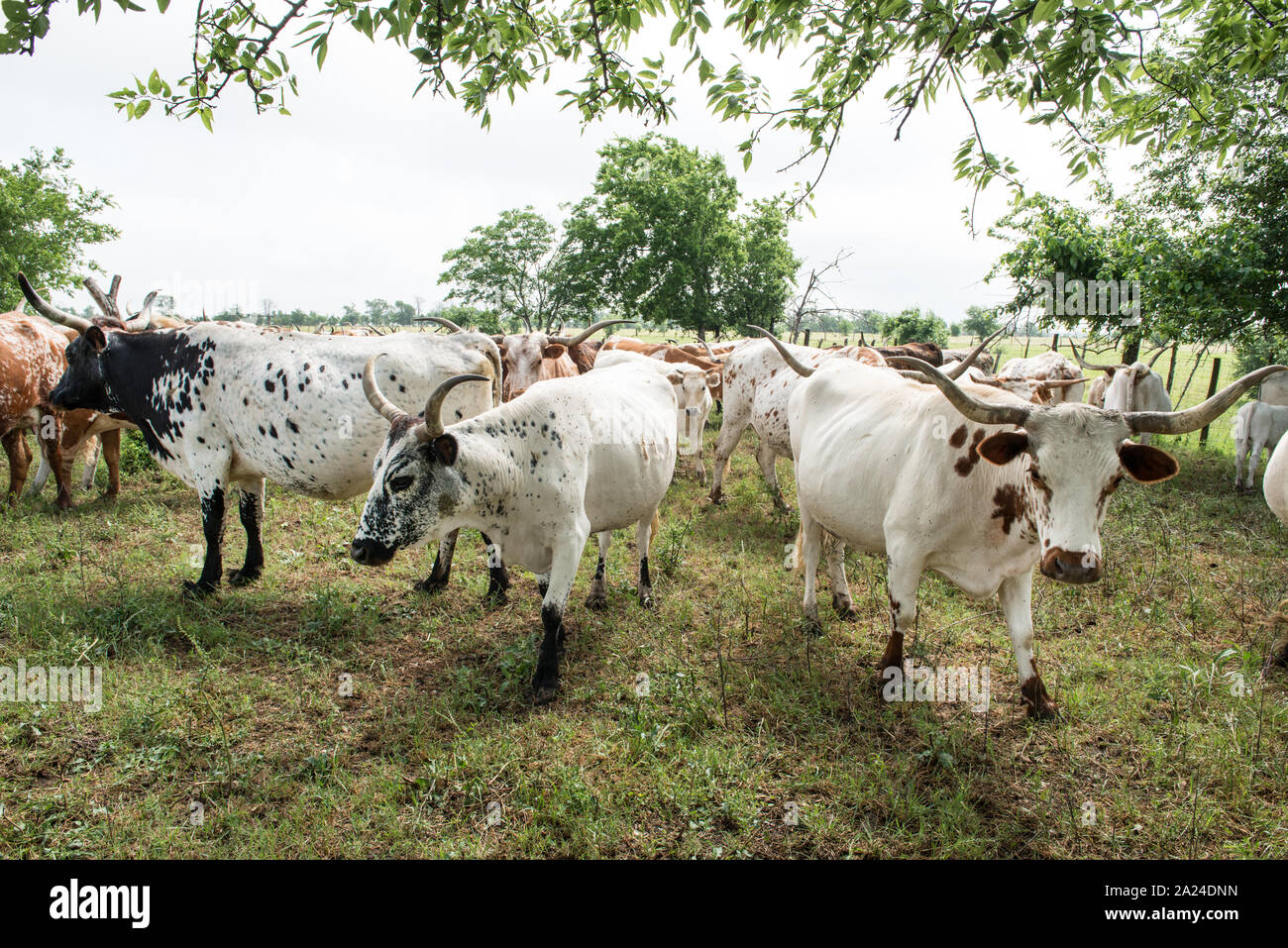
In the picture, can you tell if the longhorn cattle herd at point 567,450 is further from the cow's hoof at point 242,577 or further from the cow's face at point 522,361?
the cow's face at point 522,361

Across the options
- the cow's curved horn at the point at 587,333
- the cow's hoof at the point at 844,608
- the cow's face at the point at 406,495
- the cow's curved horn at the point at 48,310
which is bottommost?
the cow's hoof at the point at 844,608

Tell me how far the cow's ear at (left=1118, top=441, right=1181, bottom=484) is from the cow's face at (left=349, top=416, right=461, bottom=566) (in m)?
3.51

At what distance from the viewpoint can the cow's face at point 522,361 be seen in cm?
874

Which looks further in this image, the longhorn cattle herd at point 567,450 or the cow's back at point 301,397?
the cow's back at point 301,397

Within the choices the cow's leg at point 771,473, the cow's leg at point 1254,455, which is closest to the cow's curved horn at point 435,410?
the cow's leg at point 771,473

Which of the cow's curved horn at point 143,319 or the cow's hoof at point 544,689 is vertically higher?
the cow's curved horn at point 143,319

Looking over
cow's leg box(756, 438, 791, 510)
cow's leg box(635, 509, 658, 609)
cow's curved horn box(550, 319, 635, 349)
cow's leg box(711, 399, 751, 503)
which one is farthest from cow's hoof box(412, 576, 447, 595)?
cow's leg box(756, 438, 791, 510)

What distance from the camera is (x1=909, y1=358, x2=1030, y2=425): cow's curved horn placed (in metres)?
3.38

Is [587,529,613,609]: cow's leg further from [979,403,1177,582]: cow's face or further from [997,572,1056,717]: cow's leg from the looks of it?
[979,403,1177,582]: cow's face

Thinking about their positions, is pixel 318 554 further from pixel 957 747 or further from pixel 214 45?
pixel 957 747

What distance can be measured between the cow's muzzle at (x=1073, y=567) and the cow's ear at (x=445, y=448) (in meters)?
3.17

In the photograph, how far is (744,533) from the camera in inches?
305
